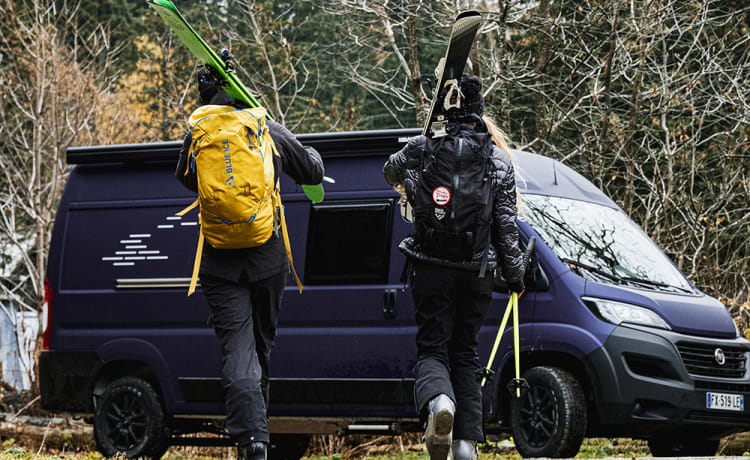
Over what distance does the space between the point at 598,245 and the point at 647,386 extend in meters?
1.16

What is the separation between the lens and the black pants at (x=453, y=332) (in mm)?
4980

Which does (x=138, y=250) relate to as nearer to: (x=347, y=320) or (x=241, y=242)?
(x=347, y=320)

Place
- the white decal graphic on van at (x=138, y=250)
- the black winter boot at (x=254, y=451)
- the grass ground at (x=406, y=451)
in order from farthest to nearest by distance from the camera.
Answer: the grass ground at (x=406, y=451) → the white decal graphic on van at (x=138, y=250) → the black winter boot at (x=254, y=451)

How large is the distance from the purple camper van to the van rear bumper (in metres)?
0.01

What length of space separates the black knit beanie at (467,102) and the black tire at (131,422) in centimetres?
398

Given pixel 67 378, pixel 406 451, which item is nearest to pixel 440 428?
pixel 67 378

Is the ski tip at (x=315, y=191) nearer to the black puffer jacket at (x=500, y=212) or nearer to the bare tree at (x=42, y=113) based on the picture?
the black puffer jacket at (x=500, y=212)

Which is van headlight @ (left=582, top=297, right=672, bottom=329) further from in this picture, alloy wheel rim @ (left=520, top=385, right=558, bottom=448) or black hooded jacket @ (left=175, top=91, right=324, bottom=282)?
black hooded jacket @ (left=175, top=91, right=324, bottom=282)

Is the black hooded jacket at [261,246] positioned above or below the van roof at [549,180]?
below

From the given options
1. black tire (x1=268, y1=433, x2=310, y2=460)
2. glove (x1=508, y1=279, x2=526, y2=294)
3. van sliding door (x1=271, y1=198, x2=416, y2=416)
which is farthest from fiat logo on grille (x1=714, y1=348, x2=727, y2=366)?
black tire (x1=268, y1=433, x2=310, y2=460)

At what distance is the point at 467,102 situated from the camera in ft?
17.1

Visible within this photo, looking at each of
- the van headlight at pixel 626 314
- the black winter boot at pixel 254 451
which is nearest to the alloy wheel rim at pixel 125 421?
the black winter boot at pixel 254 451

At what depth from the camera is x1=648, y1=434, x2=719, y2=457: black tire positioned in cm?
735

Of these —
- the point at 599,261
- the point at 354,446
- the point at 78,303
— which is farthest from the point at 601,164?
the point at 78,303
